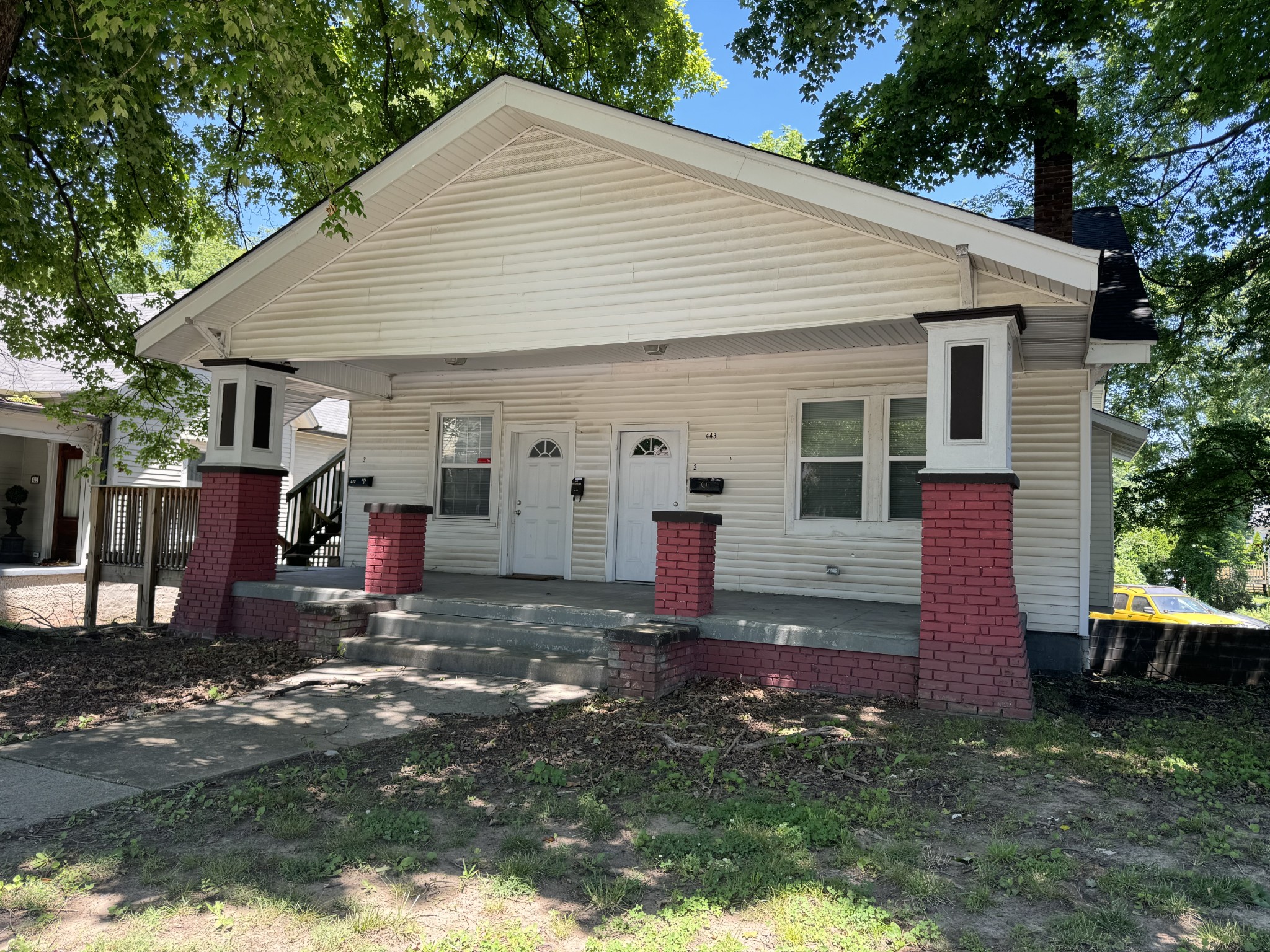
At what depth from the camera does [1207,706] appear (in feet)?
24.9

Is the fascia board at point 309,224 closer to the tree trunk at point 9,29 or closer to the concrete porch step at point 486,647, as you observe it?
the tree trunk at point 9,29

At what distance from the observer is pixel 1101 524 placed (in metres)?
10.0

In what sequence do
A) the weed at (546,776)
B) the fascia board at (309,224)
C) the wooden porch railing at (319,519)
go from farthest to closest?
1. the wooden porch railing at (319,519)
2. the fascia board at (309,224)
3. the weed at (546,776)

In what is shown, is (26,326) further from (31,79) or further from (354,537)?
(354,537)

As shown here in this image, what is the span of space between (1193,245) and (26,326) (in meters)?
17.6

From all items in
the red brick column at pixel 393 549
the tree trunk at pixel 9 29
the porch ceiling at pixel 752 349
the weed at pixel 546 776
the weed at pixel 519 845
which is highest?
the tree trunk at pixel 9 29

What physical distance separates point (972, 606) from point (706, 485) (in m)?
4.41

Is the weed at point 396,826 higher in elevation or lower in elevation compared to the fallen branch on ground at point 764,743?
lower

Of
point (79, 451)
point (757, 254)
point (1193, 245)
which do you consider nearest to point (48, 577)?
point (79, 451)

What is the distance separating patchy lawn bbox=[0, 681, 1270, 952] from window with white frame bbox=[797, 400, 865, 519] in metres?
4.07

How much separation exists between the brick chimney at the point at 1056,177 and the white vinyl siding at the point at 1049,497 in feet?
7.91

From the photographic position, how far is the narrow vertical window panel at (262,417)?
10.2 m

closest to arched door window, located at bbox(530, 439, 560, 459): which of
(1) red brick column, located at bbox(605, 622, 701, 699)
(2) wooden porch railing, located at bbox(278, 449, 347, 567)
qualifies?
(2) wooden porch railing, located at bbox(278, 449, 347, 567)

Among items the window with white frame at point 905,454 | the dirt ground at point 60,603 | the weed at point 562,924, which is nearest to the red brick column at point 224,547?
the dirt ground at point 60,603
